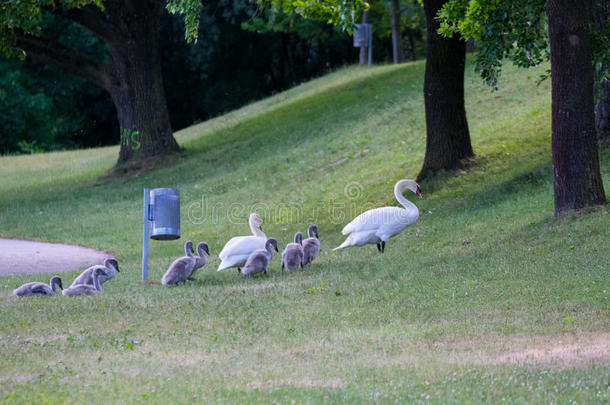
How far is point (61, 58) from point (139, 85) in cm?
325

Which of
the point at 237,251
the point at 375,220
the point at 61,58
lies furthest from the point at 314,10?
the point at 61,58

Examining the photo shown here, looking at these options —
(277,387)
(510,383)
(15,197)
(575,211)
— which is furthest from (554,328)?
(15,197)

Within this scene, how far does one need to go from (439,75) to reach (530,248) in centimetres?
825

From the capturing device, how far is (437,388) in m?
7.15

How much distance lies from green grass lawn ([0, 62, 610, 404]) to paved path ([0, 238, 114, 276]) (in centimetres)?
83

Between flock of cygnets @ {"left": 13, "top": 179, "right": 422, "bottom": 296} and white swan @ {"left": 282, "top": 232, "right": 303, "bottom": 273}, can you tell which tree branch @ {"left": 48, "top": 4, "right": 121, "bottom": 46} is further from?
white swan @ {"left": 282, "top": 232, "right": 303, "bottom": 273}

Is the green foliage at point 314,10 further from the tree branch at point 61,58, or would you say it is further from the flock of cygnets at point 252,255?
the tree branch at point 61,58

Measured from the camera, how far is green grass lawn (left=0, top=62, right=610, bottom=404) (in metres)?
7.48

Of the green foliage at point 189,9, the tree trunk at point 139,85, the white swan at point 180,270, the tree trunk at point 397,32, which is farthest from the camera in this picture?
the tree trunk at point 397,32

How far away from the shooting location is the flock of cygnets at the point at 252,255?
1344 centimetres

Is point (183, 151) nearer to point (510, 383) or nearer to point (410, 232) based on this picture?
point (410, 232)

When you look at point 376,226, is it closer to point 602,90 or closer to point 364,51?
point 602,90

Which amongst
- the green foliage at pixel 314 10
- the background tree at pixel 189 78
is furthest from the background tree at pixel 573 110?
the background tree at pixel 189 78

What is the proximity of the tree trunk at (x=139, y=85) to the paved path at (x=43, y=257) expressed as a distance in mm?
11379
